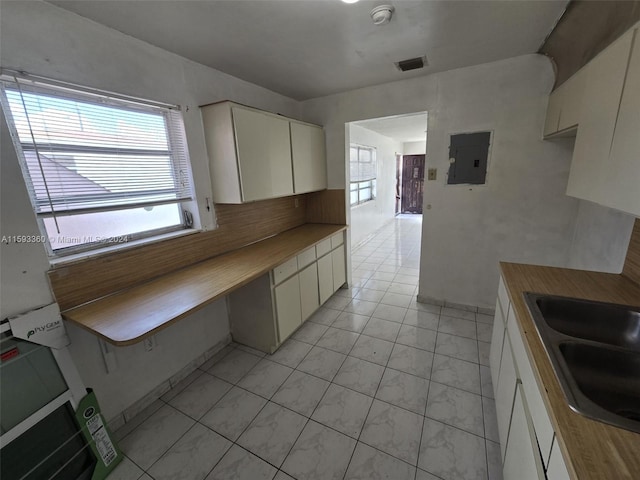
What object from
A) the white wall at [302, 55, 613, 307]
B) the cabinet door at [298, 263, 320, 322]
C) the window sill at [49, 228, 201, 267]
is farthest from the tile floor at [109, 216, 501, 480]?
the window sill at [49, 228, 201, 267]

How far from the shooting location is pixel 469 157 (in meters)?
2.58

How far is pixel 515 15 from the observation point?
1.61 m

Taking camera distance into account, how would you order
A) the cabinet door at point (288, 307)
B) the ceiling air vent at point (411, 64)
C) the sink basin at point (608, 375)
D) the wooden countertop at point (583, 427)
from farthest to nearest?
the cabinet door at point (288, 307), the ceiling air vent at point (411, 64), the sink basin at point (608, 375), the wooden countertop at point (583, 427)

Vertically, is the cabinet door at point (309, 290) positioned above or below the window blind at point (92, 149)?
below

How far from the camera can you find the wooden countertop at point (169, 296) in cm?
134

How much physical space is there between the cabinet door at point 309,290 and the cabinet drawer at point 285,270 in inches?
5.3

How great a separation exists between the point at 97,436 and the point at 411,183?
8.95 meters

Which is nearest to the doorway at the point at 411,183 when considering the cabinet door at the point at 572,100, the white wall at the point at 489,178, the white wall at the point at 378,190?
the white wall at the point at 378,190

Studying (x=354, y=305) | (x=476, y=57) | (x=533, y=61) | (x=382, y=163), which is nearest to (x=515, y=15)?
(x=476, y=57)

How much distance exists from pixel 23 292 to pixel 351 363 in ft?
6.90

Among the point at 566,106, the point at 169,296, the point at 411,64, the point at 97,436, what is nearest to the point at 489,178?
the point at 566,106

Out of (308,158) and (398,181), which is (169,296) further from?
(398,181)

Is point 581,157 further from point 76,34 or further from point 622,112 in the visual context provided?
point 76,34

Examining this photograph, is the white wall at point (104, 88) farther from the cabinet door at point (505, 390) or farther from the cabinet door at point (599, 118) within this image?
the cabinet door at point (599, 118)
